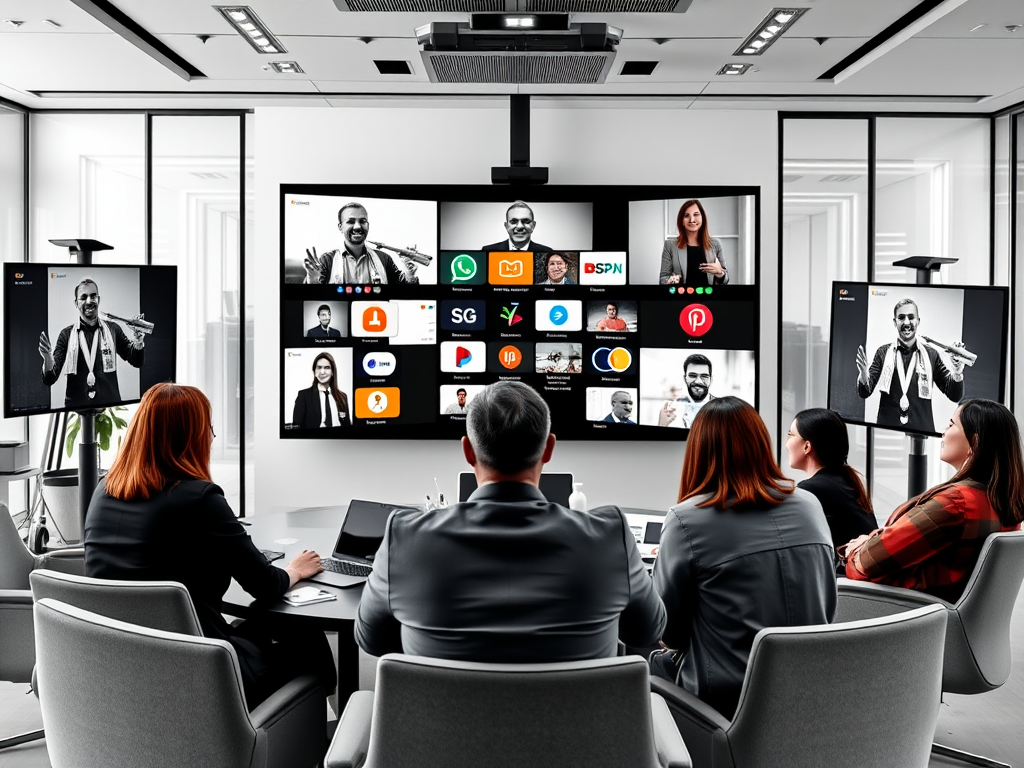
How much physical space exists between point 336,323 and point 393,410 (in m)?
0.66

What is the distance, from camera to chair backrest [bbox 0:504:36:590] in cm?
302

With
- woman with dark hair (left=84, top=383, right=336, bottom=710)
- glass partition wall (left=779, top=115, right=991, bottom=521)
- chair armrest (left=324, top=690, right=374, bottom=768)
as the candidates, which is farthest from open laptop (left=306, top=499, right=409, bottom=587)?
glass partition wall (left=779, top=115, right=991, bottom=521)

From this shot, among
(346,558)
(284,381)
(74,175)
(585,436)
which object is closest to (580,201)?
(585,436)

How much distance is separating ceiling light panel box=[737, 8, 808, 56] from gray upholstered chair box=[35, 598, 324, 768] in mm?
3851

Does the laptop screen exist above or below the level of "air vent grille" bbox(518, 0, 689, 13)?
below

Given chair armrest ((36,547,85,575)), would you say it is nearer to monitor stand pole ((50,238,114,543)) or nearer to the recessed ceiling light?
monitor stand pole ((50,238,114,543))

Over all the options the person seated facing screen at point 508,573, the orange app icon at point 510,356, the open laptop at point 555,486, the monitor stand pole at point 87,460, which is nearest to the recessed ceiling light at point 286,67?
the monitor stand pole at point 87,460

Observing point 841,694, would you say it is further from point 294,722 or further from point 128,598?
point 128,598

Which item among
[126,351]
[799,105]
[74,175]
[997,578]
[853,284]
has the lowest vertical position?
[997,578]

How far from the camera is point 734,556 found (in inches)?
84.8

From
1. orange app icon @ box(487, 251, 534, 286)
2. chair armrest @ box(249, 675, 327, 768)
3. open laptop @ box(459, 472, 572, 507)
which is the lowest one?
chair armrest @ box(249, 675, 327, 768)

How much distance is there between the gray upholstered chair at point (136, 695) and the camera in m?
1.88

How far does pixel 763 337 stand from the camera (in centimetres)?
589

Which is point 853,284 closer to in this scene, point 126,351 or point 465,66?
point 465,66
